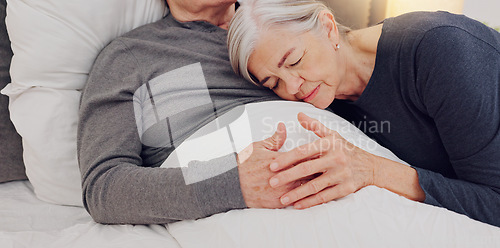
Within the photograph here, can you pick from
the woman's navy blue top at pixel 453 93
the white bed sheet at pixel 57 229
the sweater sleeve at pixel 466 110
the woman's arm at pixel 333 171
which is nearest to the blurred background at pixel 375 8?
the woman's navy blue top at pixel 453 93

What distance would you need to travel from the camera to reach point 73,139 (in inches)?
38.9

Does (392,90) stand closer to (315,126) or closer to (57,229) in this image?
(315,126)

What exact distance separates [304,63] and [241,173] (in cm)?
35

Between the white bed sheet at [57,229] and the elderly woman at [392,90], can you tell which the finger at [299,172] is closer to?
the elderly woman at [392,90]

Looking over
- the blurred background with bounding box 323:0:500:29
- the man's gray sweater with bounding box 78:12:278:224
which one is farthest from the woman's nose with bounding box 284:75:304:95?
the blurred background with bounding box 323:0:500:29

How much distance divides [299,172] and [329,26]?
0.45m

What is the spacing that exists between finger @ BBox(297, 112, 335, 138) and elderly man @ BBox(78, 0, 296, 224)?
0.07 metres

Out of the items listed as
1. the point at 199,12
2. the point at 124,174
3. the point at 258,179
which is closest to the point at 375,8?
the point at 199,12

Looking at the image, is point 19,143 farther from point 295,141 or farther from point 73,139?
point 295,141

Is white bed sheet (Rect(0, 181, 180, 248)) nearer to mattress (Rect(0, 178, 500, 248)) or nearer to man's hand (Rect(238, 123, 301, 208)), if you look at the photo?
mattress (Rect(0, 178, 500, 248))

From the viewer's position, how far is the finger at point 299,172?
28.7 inches

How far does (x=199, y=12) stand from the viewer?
1.18m

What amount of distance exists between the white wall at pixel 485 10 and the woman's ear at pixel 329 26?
168 cm

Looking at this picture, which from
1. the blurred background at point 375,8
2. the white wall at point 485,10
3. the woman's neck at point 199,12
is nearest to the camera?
the woman's neck at point 199,12
